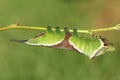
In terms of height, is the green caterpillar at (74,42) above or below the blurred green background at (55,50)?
above

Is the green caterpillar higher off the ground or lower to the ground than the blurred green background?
higher

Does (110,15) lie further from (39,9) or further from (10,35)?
(10,35)

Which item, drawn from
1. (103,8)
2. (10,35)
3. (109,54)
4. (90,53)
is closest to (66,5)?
(103,8)

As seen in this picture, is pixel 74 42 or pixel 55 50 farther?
pixel 55 50

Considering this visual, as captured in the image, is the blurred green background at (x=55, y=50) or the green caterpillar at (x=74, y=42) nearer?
the green caterpillar at (x=74, y=42)
